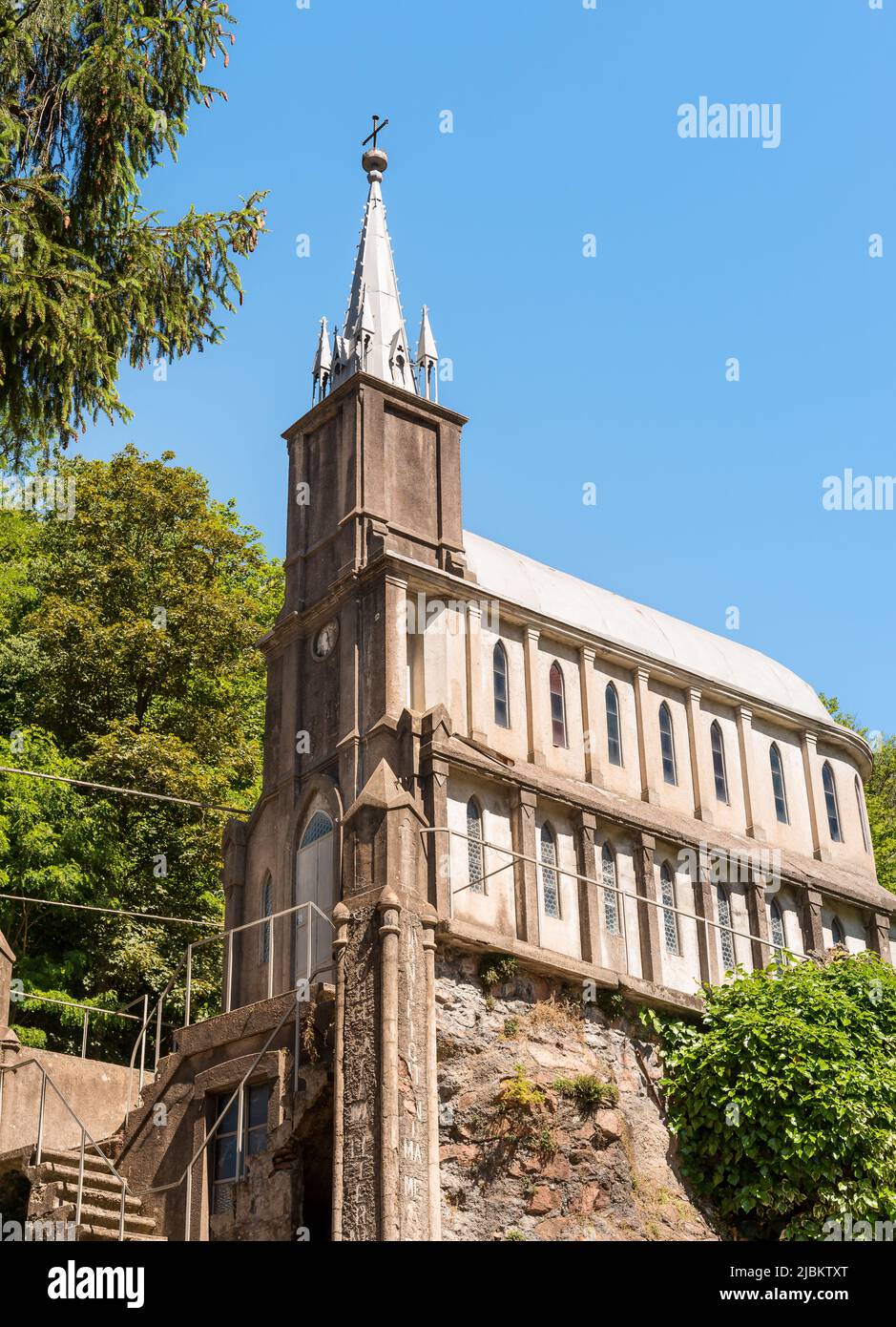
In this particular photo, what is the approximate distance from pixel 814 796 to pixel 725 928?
640 centimetres

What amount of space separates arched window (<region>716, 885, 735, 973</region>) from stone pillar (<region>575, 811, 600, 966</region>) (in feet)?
9.15

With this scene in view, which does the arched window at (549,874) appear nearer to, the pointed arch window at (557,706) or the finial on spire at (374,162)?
the pointed arch window at (557,706)

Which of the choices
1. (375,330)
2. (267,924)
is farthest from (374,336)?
(267,924)

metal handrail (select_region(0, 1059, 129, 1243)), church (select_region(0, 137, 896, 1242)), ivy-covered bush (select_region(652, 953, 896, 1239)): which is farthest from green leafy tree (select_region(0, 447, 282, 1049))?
ivy-covered bush (select_region(652, 953, 896, 1239))

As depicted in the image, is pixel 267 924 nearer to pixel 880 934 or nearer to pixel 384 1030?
pixel 384 1030

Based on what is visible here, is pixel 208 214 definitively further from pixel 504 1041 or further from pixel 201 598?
pixel 201 598

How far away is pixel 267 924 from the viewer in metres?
29.0

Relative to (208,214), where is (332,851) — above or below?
below

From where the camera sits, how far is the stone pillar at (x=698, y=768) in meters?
32.7

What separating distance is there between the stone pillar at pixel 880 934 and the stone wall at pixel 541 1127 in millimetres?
8321

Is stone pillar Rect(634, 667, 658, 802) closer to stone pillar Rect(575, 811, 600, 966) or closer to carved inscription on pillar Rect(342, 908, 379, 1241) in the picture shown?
stone pillar Rect(575, 811, 600, 966)
